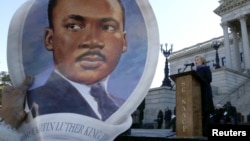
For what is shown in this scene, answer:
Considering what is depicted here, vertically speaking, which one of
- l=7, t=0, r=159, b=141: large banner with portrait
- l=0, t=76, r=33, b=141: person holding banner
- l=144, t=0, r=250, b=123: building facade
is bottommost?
l=0, t=76, r=33, b=141: person holding banner

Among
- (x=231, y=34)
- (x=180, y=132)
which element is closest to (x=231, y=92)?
(x=231, y=34)

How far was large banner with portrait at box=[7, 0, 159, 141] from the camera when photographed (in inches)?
144

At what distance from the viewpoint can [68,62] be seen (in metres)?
3.86

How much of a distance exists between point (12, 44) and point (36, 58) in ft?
1.19

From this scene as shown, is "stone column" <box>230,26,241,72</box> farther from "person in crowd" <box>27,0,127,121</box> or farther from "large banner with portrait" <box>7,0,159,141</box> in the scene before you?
"person in crowd" <box>27,0,127,121</box>

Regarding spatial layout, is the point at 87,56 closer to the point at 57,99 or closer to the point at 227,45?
the point at 57,99

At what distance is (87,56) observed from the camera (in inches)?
152

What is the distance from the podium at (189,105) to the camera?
4.14 m

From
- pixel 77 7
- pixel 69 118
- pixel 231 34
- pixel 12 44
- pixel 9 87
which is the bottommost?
pixel 69 118

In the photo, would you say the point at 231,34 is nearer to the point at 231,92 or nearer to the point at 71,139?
the point at 231,92

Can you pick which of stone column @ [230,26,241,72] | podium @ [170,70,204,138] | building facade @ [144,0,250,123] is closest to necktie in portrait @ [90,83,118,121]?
podium @ [170,70,204,138]

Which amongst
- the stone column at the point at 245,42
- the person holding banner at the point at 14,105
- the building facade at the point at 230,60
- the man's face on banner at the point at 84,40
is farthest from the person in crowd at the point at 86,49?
the stone column at the point at 245,42

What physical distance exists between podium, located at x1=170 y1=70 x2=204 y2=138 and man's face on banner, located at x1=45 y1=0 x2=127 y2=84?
1058 millimetres

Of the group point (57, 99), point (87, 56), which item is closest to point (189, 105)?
point (87, 56)
